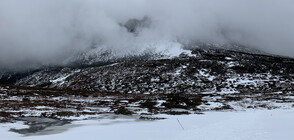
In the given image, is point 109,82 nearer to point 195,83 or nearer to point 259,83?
point 195,83

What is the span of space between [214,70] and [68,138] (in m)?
108

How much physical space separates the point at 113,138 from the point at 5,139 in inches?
253

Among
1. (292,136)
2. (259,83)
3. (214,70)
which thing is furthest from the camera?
(214,70)

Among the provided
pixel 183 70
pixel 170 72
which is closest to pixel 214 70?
pixel 183 70

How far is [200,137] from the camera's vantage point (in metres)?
12.3

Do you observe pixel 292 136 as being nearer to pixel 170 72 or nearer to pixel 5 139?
pixel 5 139

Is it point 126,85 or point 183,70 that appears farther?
point 183,70

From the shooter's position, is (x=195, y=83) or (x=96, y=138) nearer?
(x=96, y=138)

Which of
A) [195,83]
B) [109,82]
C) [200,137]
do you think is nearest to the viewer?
[200,137]

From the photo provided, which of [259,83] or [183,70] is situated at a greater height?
[183,70]

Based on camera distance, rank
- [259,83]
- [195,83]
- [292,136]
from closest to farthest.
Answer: [292,136], [259,83], [195,83]

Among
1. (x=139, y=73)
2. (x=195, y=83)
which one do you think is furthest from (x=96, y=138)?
(x=139, y=73)

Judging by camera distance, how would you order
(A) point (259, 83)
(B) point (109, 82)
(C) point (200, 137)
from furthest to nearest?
(B) point (109, 82), (A) point (259, 83), (C) point (200, 137)

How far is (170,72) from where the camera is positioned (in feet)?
368
